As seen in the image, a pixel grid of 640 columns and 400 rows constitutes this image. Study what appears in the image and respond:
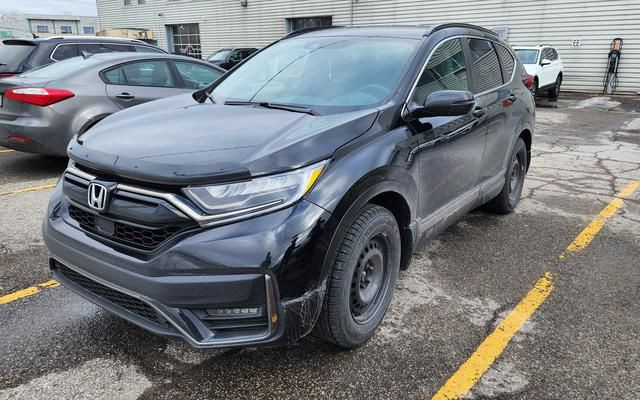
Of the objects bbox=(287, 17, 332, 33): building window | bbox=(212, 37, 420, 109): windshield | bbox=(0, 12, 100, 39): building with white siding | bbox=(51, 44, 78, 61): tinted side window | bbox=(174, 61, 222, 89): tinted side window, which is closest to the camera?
bbox=(212, 37, 420, 109): windshield

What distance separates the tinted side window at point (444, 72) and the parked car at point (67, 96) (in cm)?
406

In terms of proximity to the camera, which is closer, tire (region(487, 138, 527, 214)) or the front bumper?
the front bumper

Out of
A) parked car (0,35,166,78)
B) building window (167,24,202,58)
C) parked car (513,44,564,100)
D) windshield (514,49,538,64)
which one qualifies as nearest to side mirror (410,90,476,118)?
parked car (0,35,166,78)

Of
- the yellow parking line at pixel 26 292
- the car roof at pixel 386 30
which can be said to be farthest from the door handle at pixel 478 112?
the yellow parking line at pixel 26 292

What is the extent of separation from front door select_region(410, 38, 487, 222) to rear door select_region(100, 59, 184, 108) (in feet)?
14.0

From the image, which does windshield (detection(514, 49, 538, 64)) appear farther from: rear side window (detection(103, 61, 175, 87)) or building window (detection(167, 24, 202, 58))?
building window (detection(167, 24, 202, 58))

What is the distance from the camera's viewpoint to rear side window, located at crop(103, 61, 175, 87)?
20.4 feet

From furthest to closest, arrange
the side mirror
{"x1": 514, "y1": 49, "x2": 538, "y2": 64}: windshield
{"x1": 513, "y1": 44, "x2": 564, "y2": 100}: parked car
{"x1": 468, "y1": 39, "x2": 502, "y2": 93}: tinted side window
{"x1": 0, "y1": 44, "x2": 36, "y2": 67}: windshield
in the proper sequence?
1. {"x1": 514, "y1": 49, "x2": 538, "y2": 64}: windshield
2. {"x1": 513, "y1": 44, "x2": 564, "y2": 100}: parked car
3. {"x1": 0, "y1": 44, "x2": 36, "y2": 67}: windshield
4. {"x1": 468, "y1": 39, "x2": 502, "y2": 93}: tinted side window
5. the side mirror

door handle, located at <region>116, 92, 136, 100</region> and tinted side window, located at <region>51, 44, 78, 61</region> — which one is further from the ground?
tinted side window, located at <region>51, 44, 78, 61</region>

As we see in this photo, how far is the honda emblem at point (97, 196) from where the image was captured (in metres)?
2.26

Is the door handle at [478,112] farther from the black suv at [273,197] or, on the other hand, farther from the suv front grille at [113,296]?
the suv front grille at [113,296]

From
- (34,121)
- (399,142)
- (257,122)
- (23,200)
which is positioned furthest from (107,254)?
(34,121)

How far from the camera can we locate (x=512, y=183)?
506cm

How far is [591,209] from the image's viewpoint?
532 centimetres
